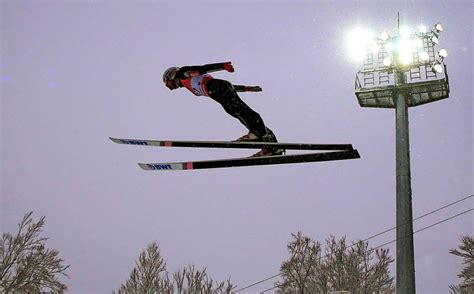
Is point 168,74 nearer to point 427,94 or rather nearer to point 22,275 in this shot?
point 427,94

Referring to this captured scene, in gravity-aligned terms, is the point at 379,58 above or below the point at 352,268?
above

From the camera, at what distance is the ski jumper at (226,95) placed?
21.4ft

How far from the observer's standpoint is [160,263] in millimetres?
24312

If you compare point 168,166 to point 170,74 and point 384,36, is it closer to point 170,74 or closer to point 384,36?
point 170,74

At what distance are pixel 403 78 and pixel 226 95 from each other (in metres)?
10.7

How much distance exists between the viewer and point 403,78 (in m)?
Result: 15.5

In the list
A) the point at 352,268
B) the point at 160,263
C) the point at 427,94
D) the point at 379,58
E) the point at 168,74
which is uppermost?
the point at 379,58

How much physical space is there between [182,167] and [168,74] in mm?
1430

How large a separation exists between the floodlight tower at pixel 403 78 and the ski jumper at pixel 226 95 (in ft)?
28.2

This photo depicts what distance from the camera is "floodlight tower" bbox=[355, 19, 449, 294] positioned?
14328mm

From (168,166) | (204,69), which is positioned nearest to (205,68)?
(204,69)

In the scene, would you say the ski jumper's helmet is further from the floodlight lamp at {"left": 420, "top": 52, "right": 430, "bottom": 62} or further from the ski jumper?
the floodlight lamp at {"left": 420, "top": 52, "right": 430, "bottom": 62}

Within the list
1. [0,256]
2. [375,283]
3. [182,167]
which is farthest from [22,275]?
[375,283]

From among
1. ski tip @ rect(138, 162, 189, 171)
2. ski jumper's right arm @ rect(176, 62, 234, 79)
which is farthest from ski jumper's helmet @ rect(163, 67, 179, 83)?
ski tip @ rect(138, 162, 189, 171)
